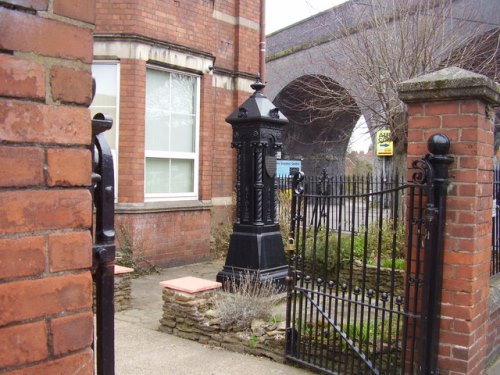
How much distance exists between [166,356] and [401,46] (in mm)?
8106

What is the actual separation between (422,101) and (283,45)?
56.6 ft

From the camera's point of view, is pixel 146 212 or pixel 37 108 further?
pixel 146 212

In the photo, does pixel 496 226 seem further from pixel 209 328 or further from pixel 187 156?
pixel 187 156

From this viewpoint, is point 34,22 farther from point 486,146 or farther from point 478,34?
point 478,34

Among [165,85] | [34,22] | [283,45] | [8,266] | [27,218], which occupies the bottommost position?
[8,266]

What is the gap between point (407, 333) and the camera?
3561 mm

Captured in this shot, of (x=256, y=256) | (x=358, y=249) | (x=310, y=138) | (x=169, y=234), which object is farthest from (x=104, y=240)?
(x=310, y=138)

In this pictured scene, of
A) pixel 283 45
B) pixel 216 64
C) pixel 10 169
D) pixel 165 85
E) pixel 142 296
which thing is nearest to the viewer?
pixel 10 169

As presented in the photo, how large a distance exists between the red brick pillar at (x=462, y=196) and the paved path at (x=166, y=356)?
1.43 metres

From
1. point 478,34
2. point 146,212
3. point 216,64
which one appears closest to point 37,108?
point 146,212

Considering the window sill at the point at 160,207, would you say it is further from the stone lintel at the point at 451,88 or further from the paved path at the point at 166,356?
the stone lintel at the point at 451,88

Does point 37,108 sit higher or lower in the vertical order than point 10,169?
higher

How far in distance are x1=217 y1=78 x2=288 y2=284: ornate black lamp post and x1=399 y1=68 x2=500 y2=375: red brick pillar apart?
3276mm

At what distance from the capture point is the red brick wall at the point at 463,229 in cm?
324
